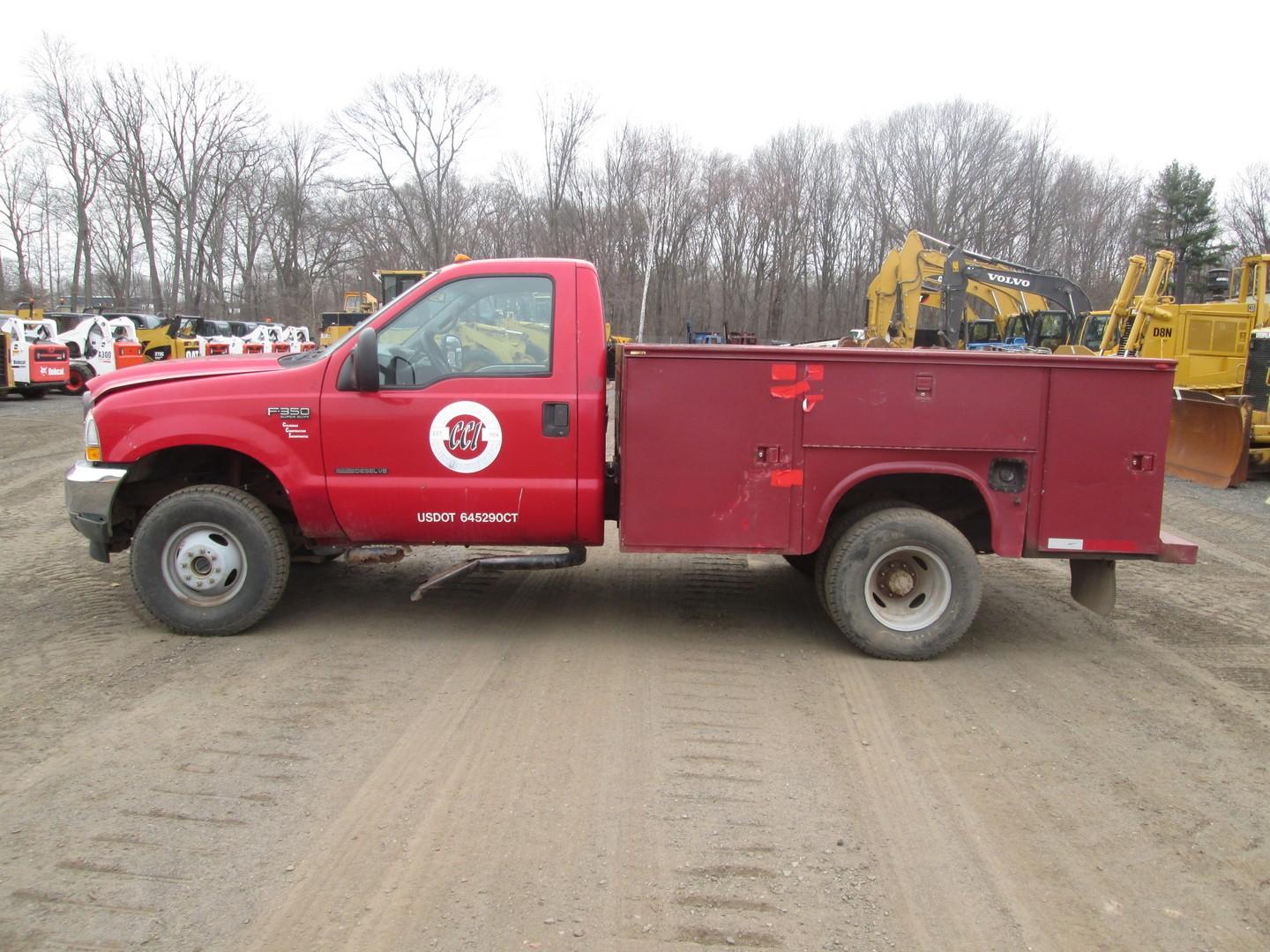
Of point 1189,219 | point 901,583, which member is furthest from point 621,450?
point 1189,219

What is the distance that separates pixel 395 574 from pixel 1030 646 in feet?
15.1

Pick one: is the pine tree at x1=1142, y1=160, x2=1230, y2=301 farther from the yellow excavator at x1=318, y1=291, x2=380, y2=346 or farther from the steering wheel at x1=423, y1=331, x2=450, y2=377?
the steering wheel at x1=423, y1=331, x2=450, y2=377

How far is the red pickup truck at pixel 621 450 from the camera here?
17.1 feet

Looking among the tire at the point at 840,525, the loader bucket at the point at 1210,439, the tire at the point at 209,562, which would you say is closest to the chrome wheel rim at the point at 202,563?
the tire at the point at 209,562

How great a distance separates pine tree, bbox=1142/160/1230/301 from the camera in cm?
4762

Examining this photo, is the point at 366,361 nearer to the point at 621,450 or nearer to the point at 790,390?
the point at 621,450

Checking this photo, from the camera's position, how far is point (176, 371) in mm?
5613

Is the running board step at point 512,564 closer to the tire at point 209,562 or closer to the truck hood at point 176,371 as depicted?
the tire at point 209,562

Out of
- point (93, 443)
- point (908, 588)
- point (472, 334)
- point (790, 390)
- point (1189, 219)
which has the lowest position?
point (908, 588)

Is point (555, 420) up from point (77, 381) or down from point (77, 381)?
up

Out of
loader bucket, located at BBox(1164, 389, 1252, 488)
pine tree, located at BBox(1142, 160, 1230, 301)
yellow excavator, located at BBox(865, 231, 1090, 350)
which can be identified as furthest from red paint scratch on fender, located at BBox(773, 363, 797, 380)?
pine tree, located at BBox(1142, 160, 1230, 301)

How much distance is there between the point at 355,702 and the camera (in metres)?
4.62

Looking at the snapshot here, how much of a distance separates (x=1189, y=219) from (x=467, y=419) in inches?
2147

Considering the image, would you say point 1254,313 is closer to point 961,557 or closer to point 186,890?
point 961,557
